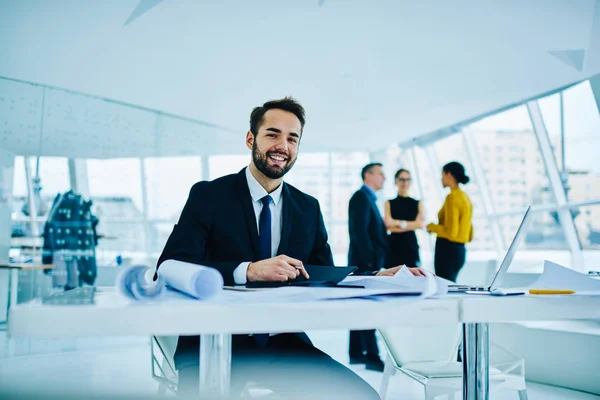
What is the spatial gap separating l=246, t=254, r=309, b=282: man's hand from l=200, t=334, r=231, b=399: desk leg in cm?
26

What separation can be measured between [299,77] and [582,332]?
4.12m

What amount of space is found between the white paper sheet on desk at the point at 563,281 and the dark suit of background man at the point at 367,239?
9.35 ft

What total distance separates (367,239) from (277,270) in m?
3.12

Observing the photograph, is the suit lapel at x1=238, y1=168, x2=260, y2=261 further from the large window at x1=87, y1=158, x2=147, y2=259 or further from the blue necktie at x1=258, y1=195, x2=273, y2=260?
the large window at x1=87, y1=158, x2=147, y2=259

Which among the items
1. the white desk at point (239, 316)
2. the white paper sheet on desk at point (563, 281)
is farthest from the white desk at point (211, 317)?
the white paper sheet on desk at point (563, 281)

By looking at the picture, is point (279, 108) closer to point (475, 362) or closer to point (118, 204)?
point (475, 362)

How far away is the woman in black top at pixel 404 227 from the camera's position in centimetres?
450

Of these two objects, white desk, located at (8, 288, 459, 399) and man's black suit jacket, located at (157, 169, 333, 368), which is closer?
white desk, located at (8, 288, 459, 399)

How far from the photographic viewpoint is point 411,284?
0.98m

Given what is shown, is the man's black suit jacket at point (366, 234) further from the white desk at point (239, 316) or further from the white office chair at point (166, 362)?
the white desk at point (239, 316)

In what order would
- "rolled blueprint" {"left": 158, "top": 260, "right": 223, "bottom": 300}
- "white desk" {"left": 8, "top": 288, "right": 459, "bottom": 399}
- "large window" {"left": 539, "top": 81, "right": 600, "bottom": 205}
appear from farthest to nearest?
"large window" {"left": 539, "top": 81, "right": 600, "bottom": 205}, "rolled blueprint" {"left": 158, "top": 260, "right": 223, "bottom": 300}, "white desk" {"left": 8, "top": 288, "right": 459, "bottom": 399}

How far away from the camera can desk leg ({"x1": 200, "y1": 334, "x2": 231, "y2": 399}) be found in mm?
847

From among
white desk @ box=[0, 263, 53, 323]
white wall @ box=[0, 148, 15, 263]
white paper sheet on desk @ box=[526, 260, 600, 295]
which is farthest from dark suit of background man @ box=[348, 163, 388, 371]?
white wall @ box=[0, 148, 15, 263]

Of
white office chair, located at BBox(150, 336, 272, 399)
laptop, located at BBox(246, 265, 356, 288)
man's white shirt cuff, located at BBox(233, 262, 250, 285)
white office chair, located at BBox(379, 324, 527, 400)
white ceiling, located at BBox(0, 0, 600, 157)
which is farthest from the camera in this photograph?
white ceiling, located at BBox(0, 0, 600, 157)
